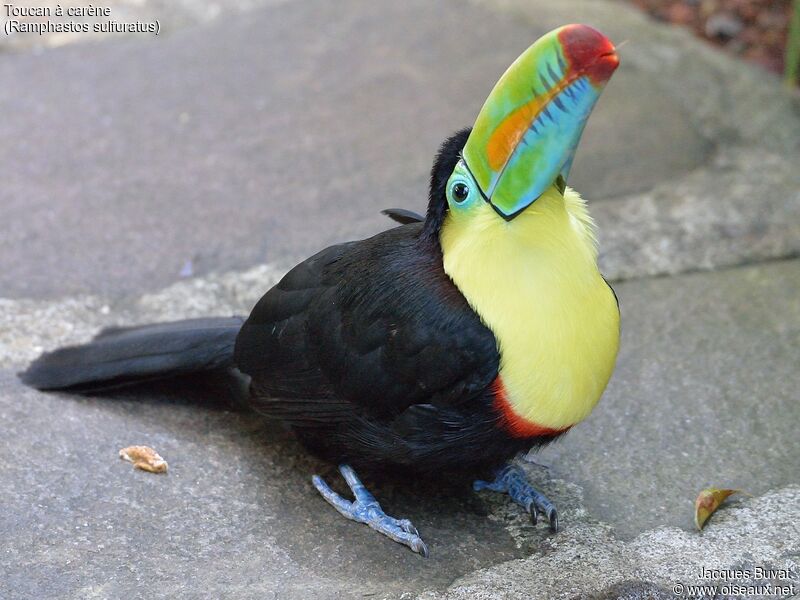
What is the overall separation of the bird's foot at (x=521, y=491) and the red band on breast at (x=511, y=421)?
0.33 metres

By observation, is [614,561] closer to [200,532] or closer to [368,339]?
[368,339]

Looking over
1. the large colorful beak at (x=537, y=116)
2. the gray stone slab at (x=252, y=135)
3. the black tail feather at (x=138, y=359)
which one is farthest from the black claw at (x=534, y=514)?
the gray stone slab at (x=252, y=135)

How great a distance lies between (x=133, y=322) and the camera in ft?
11.7

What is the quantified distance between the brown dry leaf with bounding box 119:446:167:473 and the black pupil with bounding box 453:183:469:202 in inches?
42.6

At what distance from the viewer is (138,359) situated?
10.2 feet

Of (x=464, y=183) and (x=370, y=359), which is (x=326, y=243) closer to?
(x=370, y=359)

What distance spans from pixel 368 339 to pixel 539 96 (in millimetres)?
764

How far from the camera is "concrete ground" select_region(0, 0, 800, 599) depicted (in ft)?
8.60

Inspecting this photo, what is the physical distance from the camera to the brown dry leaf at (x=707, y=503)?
9.02 ft

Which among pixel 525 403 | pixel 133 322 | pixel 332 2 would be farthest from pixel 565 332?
pixel 332 2

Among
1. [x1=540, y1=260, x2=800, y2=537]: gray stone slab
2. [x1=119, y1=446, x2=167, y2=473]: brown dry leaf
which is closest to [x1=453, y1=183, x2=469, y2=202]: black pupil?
[x1=540, y1=260, x2=800, y2=537]: gray stone slab

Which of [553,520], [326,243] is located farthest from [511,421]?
[326,243]

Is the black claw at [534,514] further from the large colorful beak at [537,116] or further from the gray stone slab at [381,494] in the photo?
the large colorful beak at [537,116]

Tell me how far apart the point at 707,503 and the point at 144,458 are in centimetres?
151
